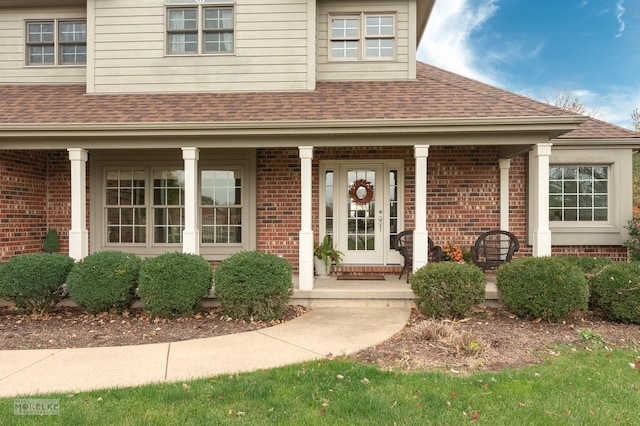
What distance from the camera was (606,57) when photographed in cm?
2688

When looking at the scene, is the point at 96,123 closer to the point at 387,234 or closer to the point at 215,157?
the point at 215,157

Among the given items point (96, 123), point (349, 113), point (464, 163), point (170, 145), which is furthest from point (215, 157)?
point (464, 163)

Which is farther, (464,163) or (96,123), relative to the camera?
(464,163)

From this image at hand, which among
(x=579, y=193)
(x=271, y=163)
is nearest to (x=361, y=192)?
(x=271, y=163)

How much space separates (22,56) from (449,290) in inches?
360

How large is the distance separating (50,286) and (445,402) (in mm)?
5257

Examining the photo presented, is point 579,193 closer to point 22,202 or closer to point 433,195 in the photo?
point 433,195

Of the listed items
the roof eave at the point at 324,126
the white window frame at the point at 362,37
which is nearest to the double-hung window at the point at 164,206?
the roof eave at the point at 324,126

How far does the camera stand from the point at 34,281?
557cm

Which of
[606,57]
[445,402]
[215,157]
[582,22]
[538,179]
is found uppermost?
[582,22]

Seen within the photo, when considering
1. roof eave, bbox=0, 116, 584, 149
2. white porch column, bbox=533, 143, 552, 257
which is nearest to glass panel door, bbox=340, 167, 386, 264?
roof eave, bbox=0, 116, 584, 149

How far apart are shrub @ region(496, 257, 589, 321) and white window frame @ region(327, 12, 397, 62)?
4.79 m

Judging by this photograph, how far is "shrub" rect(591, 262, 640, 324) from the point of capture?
17.2ft

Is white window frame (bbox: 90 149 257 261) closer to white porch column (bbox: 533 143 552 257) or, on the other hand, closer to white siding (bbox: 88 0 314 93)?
white siding (bbox: 88 0 314 93)
